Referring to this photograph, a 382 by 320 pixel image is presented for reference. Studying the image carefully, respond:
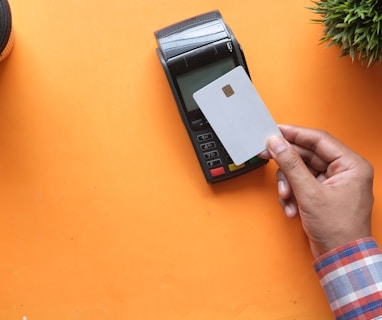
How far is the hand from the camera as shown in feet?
2.37

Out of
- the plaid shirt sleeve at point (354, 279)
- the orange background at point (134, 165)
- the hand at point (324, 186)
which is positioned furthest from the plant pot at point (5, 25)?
the plaid shirt sleeve at point (354, 279)

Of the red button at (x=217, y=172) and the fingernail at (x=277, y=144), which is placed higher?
the fingernail at (x=277, y=144)

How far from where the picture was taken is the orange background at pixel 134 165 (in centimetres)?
82

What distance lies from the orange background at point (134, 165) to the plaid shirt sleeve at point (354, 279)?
94 mm

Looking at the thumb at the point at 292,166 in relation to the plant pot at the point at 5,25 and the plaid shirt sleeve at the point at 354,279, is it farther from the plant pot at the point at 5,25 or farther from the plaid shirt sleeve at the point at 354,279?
the plant pot at the point at 5,25

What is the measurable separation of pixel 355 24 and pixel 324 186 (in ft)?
0.82

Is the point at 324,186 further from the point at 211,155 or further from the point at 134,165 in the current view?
the point at 134,165

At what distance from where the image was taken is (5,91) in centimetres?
84

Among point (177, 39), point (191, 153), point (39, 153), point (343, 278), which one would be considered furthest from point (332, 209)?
point (39, 153)

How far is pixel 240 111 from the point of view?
77 cm

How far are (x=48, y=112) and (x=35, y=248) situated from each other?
0.24 m

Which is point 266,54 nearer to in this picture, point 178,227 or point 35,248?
point 178,227

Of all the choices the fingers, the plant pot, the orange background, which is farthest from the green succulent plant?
the plant pot

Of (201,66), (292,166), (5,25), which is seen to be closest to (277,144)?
(292,166)
